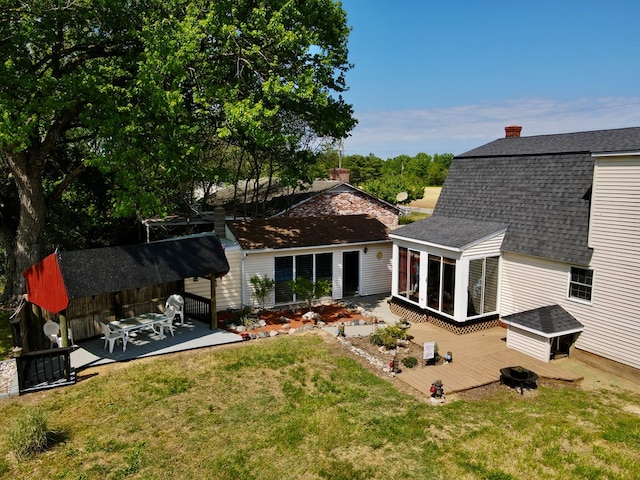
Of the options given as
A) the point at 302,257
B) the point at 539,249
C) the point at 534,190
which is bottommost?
the point at 302,257

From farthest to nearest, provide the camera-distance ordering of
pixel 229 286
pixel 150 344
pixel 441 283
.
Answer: pixel 229 286 < pixel 441 283 < pixel 150 344

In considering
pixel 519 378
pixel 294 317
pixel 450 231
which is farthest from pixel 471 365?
pixel 294 317

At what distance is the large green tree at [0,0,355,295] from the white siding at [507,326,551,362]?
9458 millimetres

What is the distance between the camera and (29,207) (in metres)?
16.3

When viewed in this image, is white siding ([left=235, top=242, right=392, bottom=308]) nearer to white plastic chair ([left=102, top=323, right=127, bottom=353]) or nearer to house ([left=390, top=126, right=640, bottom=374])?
house ([left=390, top=126, right=640, bottom=374])

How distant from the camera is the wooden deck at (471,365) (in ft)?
36.3

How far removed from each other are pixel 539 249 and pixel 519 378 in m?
4.58

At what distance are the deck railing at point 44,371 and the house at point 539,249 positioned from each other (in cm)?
1086

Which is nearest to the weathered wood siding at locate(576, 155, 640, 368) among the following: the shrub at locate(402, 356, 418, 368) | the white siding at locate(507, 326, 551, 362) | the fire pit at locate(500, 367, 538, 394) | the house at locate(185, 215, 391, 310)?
the white siding at locate(507, 326, 551, 362)

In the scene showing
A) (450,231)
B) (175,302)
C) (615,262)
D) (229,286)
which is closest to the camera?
(615,262)

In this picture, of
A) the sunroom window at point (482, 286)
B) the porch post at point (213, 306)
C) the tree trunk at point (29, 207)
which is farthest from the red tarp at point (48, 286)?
the sunroom window at point (482, 286)

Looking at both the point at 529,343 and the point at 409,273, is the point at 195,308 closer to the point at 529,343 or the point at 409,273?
the point at 409,273

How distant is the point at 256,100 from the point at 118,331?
887cm

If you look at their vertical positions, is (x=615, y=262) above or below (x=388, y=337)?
above
